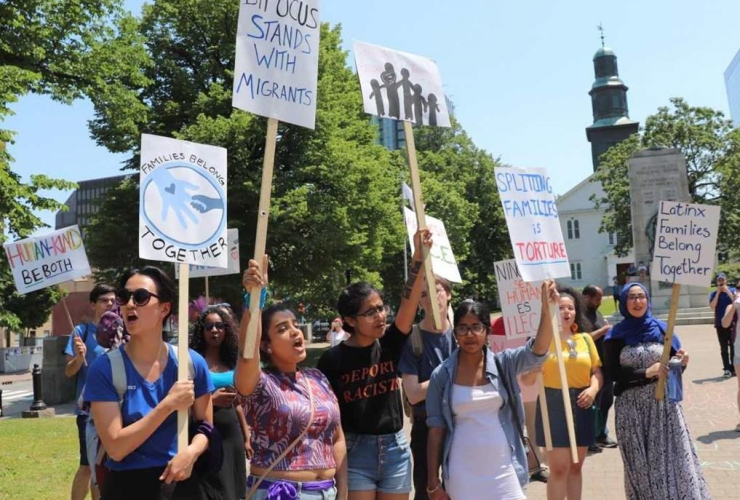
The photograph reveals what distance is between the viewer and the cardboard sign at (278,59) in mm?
4137

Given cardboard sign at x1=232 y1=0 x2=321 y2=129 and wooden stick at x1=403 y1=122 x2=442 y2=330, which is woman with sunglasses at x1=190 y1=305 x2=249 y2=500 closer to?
wooden stick at x1=403 y1=122 x2=442 y2=330

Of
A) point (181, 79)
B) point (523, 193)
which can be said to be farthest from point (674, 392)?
point (181, 79)

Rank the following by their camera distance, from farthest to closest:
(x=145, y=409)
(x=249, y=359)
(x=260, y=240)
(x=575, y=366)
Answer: (x=575, y=366), (x=260, y=240), (x=249, y=359), (x=145, y=409)

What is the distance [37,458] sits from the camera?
9695mm

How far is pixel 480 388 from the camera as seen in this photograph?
4.14 m

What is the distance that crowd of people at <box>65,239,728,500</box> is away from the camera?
3.17 m

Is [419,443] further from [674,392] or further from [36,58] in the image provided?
[36,58]

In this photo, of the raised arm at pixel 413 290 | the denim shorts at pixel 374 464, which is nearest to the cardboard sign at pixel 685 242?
the raised arm at pixel 413 290

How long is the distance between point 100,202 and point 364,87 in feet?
73.5

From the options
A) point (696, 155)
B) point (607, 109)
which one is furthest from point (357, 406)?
point (607, 109)

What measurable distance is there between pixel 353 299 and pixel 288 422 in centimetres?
92

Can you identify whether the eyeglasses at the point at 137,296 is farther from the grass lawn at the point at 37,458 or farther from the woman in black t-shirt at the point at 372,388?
the grass lawn at the point at 37,458

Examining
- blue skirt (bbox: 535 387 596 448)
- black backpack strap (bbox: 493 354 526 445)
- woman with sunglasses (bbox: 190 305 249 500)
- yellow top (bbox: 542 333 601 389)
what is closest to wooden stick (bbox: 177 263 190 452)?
woman with sunglasses (bbox: 190 305 249 500)

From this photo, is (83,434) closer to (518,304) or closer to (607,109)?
(518,304)
